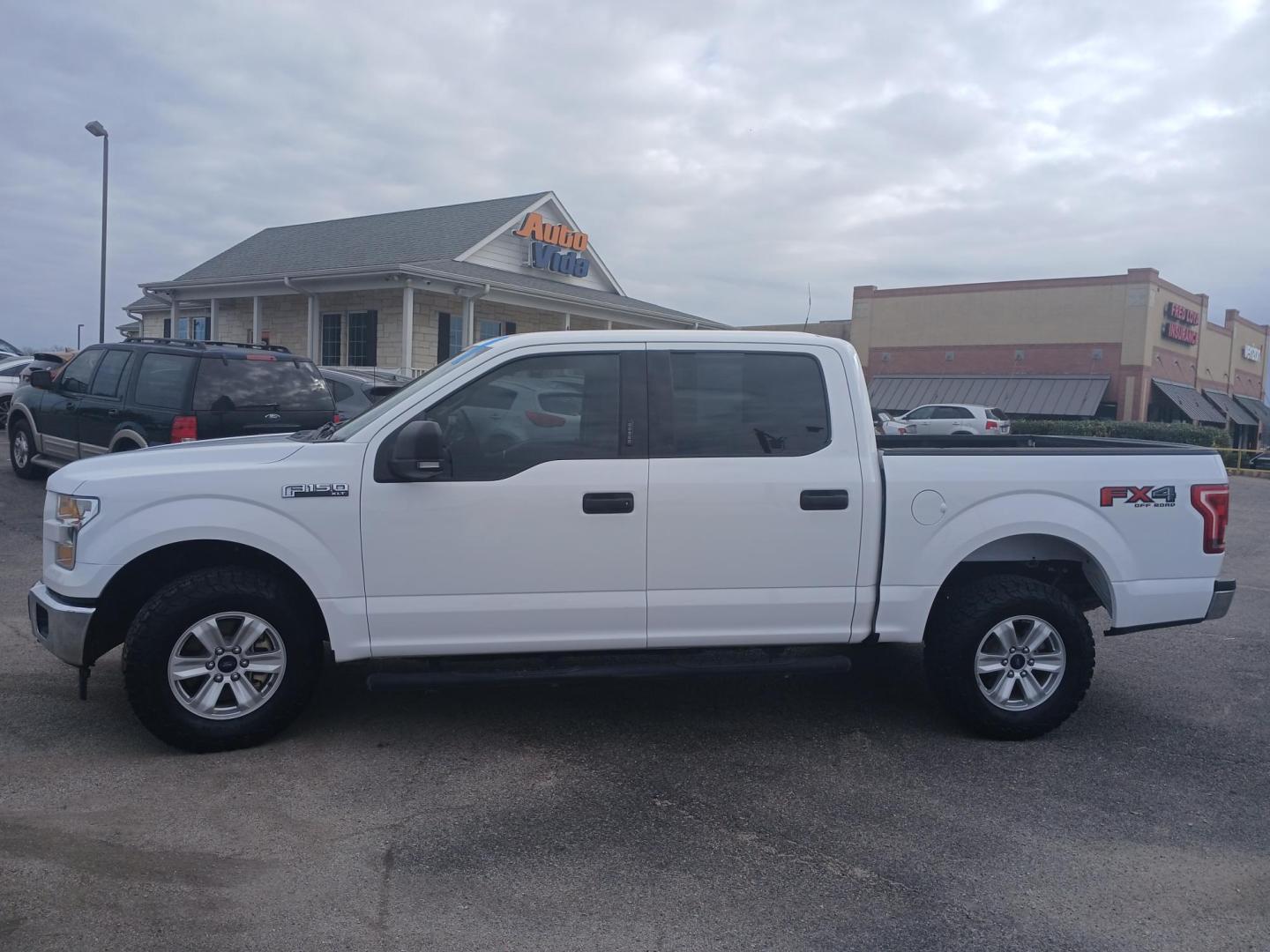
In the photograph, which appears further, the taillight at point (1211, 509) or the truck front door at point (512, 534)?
the taillight at point (1211, 509)

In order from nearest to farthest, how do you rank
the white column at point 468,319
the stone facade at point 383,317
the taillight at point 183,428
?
the taillight at point 183,428 → the white column at point 468,319 → the stone facade at point 383,317

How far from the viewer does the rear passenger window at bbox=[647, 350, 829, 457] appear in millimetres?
5047

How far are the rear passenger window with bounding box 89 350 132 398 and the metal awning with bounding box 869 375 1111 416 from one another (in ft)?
109

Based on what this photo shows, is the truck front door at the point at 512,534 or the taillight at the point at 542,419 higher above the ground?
the taillight at the point at 542,419

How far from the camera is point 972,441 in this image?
6219 mm

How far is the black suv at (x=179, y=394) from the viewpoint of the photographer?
1027 cm

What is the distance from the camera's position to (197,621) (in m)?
4.73

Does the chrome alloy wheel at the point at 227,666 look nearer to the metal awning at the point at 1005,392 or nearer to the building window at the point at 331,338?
the building window at the point at 331,338

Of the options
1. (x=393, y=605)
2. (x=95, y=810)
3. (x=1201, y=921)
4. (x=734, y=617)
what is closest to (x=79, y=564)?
(x=95, y=810)

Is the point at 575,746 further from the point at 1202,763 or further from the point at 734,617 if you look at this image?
the point at 1202,763

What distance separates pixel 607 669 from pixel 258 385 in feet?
22.9

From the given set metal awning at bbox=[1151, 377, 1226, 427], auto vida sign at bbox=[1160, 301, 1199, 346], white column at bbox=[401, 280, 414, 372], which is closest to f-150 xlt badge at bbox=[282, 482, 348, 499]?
white column at bbox=[401, 280, 414, 372]

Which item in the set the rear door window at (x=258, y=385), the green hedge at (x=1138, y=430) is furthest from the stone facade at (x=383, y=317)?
the green hedge at (x=1138, y=430)

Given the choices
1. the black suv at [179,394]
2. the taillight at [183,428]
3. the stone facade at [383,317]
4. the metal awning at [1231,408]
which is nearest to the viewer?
the taillight at [183,428]
